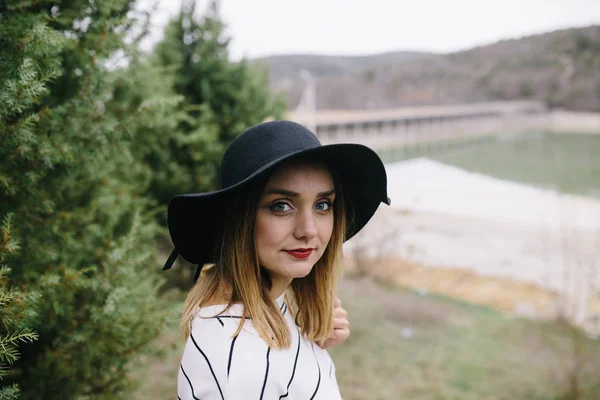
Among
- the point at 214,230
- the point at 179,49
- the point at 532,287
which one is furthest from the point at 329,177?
the point at 532,287

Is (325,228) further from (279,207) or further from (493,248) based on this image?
(493,248)

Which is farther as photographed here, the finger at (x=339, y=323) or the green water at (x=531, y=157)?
the green water at (x=531, y=157)

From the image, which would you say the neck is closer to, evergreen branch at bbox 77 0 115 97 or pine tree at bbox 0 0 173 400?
pine tree at bbox 0 0 173 400

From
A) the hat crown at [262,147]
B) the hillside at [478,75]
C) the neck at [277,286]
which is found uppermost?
the hillside at [478,75]

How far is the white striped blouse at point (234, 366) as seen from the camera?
45.1 inches

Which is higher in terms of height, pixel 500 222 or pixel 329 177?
pixel 329 177

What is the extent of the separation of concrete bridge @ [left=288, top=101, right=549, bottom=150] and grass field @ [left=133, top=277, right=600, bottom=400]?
931 inches

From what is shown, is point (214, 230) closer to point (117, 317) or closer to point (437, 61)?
point (117, 317)

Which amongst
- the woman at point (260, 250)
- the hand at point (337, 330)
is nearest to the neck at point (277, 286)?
the woman at point (260, 250)

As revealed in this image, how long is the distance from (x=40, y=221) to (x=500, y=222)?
1735 centimetres

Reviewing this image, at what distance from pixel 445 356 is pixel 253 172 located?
582cm

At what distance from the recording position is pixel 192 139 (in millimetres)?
4961

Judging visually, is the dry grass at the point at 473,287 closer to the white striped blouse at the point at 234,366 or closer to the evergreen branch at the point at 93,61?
the evergreen branch at the point at 93,61

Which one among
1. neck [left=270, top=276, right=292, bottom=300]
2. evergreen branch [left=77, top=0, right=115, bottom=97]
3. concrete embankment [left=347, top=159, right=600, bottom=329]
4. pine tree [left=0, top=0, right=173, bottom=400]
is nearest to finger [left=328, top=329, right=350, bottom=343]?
neck [left=270, top=276, right=292, bottom=300]
